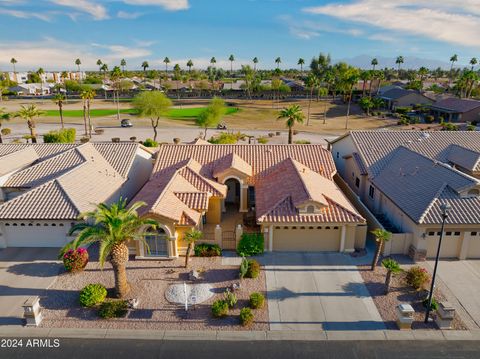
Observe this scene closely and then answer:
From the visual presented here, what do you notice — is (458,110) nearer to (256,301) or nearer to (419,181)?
(419,181)

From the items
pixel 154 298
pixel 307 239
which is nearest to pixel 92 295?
→ pixel 154 298

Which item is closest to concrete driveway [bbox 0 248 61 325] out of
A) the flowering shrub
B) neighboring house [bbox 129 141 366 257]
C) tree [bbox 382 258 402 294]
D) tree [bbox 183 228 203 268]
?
the flowering shrub

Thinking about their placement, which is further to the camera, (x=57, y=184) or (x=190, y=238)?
(x=57, y=184)

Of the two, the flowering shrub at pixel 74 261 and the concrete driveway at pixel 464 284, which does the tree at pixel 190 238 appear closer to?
the flowering shrub at pixel 74 261

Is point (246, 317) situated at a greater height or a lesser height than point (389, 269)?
lesser

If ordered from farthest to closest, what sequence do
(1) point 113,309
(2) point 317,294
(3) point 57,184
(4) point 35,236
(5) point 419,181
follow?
(5) point 419,181, (3) point 57,184, (4) point 35,236, (2) point 317,294, (1) point 113,309

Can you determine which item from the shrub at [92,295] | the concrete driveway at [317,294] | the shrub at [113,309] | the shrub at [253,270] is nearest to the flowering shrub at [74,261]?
the shrub at [92,295]

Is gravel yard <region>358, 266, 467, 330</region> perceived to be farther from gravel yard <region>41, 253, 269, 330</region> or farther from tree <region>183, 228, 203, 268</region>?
tree <region>183, 228, 203, 268</region>
